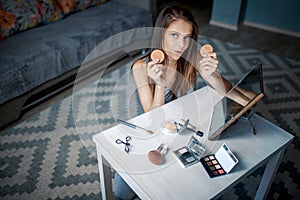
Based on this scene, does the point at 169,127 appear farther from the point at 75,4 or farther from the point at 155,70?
the point at 75,4

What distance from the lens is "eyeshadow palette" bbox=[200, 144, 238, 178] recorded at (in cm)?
88

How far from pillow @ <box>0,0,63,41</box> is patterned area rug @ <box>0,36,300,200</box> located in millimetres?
591

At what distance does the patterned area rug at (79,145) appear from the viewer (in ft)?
4.36

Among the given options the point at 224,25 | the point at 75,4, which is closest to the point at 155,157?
the point at 75,4

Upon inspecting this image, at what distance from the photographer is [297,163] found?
1.48 m

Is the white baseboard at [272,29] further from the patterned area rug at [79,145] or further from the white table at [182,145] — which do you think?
the white table at [182,145]

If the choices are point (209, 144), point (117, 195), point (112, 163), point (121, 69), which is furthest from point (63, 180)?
point (121, 69)

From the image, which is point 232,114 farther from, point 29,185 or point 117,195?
point 29,185

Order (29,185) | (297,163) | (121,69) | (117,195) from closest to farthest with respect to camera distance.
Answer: (117,195) → (29,185) → (297,163) → (121,69)

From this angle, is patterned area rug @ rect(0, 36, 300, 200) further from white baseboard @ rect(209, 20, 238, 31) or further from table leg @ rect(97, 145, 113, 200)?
white baseboard @ rect(209, 20, 238, 31)

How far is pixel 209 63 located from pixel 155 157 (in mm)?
394

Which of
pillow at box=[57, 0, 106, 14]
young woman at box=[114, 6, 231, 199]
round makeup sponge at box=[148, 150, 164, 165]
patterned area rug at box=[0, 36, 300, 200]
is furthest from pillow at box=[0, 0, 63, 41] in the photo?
round makeup sponge at box=[148, 150, 164, 165]

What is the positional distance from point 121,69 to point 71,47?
482mm

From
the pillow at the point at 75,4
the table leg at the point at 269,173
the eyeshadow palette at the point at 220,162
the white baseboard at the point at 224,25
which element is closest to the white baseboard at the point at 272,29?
the white baseboard at the point at 224,25
